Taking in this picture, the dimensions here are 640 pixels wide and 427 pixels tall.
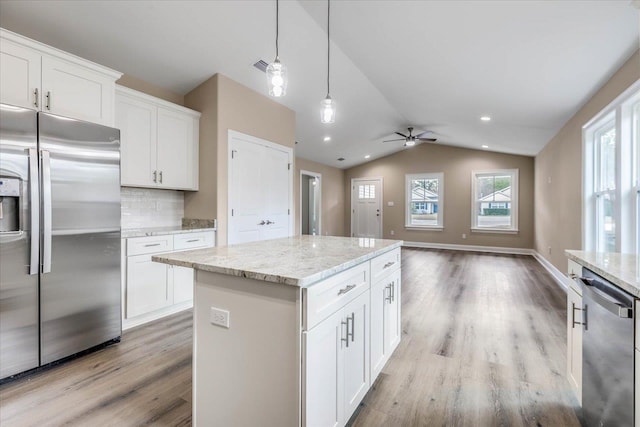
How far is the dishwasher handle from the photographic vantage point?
1088mm

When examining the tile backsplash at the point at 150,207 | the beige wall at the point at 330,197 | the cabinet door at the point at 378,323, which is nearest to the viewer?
the cabinet door at the point at 378,323

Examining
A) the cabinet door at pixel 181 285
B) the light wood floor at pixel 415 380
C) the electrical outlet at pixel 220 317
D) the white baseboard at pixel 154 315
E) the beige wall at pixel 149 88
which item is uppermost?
the beige wall at pixel 149 88

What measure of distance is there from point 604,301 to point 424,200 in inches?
311

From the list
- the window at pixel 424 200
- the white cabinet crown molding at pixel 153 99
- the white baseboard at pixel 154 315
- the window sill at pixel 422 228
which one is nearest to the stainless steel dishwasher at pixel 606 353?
the white baseboard at pixel 154 315

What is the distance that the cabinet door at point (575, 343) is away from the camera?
1.60 metres

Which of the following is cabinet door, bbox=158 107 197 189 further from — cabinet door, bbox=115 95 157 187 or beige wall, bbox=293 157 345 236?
beige wall, bbox=293 157 345 236

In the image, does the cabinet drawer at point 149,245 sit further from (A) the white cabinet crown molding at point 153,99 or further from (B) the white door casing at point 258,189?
(A) the white cabinet crown molding at point 153,99

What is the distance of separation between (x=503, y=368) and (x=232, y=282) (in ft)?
6.86

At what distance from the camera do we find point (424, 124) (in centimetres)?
623

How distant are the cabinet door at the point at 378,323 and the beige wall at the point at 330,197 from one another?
230 inches

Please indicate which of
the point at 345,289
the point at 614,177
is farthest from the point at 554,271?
the point at 345,289

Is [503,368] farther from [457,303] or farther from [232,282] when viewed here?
[232,282]

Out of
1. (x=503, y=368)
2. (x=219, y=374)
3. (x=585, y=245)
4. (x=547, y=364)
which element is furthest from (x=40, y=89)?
(x=585, y=245)

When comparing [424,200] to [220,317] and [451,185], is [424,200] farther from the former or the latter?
[220,317]
